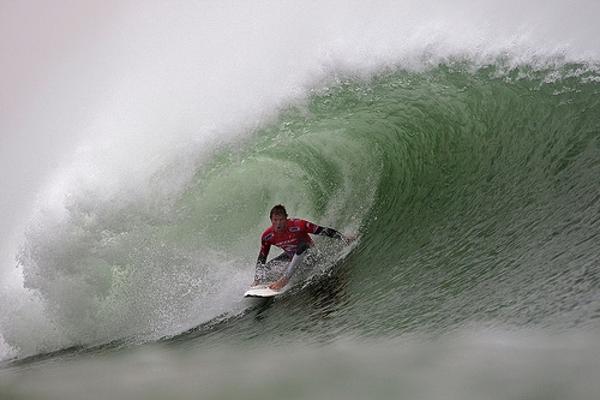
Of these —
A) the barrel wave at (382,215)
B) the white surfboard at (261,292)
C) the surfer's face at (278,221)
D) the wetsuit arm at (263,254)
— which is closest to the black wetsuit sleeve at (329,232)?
the barrel wave at (382,215)

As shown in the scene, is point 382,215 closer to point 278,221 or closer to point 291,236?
point 291,236

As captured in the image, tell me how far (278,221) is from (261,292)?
79cm

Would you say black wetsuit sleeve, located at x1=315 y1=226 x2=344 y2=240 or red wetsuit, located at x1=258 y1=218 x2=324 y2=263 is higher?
red wetsuit, located at x1=258 y1=218 x2=324 y2=263

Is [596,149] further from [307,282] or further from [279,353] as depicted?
[279,353]

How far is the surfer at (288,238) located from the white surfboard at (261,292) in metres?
0.08

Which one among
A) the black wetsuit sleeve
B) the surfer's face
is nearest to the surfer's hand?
the surfer's face

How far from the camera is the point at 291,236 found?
786 cm

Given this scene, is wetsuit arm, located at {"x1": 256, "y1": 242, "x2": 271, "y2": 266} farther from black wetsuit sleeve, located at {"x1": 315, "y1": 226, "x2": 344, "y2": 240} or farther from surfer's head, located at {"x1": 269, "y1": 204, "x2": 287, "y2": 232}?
black wetsuit sleeve, located at {"x1": 315, "y1": 226, "x2": 344, "y2": 240}

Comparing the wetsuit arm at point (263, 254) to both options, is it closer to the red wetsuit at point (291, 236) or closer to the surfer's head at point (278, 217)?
the red wetsuit at point (291, 236)

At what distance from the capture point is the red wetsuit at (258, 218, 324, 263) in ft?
25.6

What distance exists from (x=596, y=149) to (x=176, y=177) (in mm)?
5027

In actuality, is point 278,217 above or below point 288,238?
above

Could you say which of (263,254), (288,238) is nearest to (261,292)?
(263,254)

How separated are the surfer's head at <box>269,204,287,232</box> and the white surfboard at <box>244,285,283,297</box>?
2.17ft
